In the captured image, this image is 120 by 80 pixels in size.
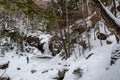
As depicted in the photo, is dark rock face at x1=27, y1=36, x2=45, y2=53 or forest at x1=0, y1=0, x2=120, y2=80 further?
dark rock face at x1=27, y1=36, x2=45, y2=53

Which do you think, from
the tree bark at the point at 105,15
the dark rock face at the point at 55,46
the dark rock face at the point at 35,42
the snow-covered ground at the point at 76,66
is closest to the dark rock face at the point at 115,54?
the snow-covered ground at the point at 76,66

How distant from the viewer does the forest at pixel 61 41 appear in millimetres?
7191

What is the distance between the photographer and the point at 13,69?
21.9m

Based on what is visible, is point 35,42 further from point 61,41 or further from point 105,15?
point 105,15

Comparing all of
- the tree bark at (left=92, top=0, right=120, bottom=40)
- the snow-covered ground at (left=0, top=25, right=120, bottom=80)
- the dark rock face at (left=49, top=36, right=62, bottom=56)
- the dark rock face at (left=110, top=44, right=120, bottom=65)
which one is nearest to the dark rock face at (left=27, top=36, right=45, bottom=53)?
the snow-covered ground at (left=0, top=25, right=120, bottom=80)

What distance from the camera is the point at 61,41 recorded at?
22.8 meters

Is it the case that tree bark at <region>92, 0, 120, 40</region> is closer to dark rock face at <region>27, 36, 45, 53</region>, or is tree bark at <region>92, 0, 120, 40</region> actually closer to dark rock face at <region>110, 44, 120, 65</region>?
dark rock face at <region>110, 44, 120, 65</region>

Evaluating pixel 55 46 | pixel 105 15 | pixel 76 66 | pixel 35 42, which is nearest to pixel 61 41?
pixel 55 46

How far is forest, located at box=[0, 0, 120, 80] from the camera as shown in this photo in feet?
23.6

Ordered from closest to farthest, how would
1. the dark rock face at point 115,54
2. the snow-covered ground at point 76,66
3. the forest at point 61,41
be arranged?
the forest at point 61,41
the dark rock face at point 115,54
the snow-covered ground at point 76,66

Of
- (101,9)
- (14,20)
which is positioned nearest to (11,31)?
(14,20)

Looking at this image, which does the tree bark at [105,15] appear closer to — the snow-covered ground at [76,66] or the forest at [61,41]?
the forest at [61,41]

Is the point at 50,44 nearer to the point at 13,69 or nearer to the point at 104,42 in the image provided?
the point at 13,69

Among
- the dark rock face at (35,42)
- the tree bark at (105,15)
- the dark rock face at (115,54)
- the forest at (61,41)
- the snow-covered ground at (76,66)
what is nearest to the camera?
the tree bark at (105,15)
